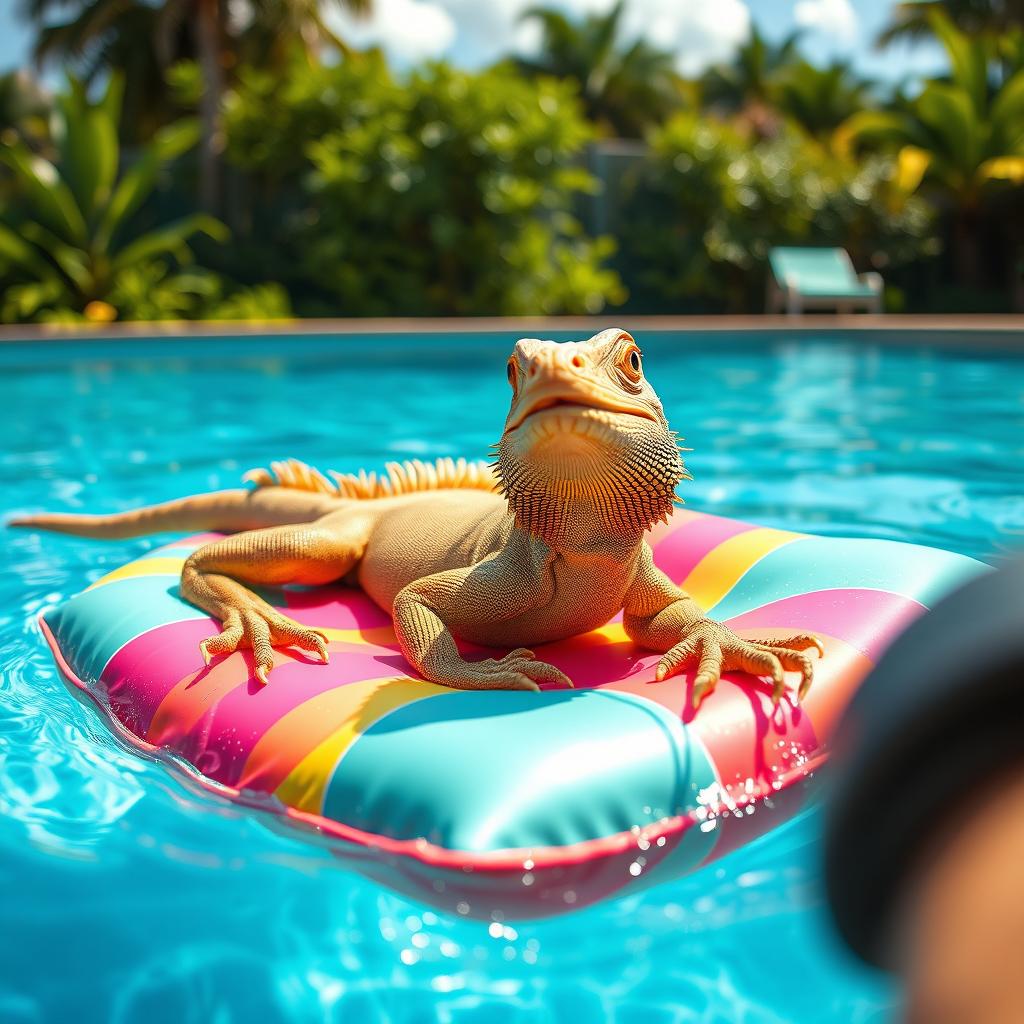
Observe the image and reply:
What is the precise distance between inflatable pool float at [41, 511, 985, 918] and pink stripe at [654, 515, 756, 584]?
294mm

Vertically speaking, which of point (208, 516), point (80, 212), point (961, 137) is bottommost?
point (208, 516)

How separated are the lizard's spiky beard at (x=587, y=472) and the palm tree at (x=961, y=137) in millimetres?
16574

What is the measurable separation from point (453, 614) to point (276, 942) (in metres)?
0.97

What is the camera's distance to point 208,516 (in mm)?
3922

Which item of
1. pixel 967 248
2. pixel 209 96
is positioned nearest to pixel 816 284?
pixel 967 248

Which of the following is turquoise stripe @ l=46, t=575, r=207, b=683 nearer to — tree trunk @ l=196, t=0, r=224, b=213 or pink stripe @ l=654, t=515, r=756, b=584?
pink stripe @ l=654, t=515, r=756, b=584

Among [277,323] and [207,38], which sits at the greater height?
[207,38]

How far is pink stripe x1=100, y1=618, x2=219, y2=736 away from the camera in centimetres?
258

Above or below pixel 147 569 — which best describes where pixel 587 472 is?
above

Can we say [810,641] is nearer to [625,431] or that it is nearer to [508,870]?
[625,431]

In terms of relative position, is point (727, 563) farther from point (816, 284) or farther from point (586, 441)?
point (816, 284)

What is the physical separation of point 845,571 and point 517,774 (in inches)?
52.7

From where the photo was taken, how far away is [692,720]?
2162mm

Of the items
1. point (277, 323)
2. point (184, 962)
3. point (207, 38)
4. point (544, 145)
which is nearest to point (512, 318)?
point (544, 145)
